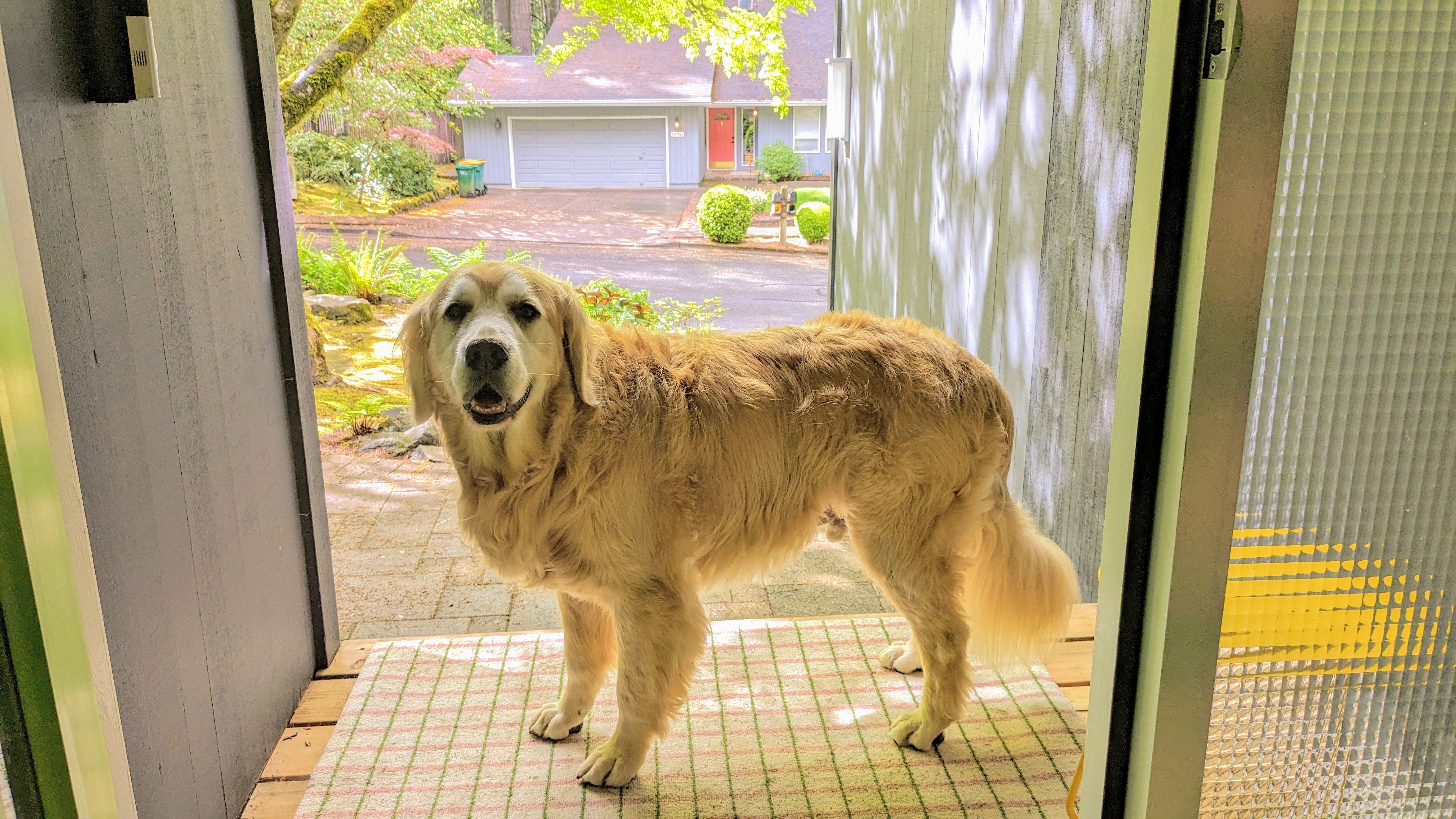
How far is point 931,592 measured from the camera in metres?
2.51

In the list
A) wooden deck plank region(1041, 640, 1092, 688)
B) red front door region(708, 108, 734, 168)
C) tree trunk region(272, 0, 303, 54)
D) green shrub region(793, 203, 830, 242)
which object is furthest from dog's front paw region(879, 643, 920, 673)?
red front door region(708, 108, 734, 168)

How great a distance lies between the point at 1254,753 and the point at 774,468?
1259mm

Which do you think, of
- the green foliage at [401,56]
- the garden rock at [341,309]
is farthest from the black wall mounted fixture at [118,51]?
the green foliage at [401,56]

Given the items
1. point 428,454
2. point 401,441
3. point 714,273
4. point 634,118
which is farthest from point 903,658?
point 634,118

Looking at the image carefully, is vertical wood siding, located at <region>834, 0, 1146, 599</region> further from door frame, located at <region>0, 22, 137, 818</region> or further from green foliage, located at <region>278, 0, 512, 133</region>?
green foliage, located at <region>278, 0, 512, 133</region>

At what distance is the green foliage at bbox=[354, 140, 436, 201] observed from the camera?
677 inches

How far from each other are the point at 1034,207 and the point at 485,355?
7.53ft

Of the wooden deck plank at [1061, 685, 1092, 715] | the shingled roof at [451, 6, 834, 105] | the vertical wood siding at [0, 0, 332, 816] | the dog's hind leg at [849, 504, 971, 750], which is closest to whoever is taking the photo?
the vertical wood siding at [0, 0, 332, 816]

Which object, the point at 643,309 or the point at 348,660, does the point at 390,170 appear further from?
the point at 348,660

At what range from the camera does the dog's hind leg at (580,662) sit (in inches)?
100

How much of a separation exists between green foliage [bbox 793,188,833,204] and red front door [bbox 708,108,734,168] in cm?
543

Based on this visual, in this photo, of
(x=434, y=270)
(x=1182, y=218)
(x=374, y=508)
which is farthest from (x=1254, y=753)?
(x=434, y=270)

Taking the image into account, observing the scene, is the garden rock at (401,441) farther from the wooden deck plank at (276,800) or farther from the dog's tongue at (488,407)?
the dog's tongue at (488,407)

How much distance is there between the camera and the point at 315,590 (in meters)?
2.80
